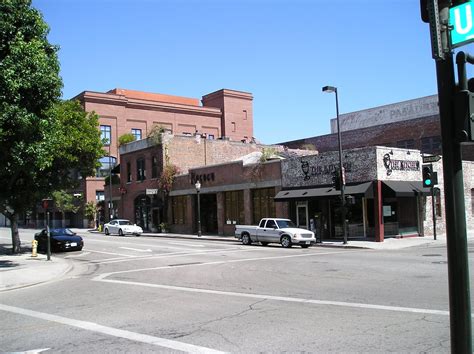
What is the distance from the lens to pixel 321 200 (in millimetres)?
32125

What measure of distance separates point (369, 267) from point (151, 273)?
7274mm

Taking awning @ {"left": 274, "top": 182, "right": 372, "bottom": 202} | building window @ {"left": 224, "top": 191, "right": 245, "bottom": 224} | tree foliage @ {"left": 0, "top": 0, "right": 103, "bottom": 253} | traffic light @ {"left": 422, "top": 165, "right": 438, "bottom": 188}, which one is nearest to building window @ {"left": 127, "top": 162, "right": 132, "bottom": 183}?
building window @ {"left": 224, "top": 191, "right": 245, "bottom": 224}

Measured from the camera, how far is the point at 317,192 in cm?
3119

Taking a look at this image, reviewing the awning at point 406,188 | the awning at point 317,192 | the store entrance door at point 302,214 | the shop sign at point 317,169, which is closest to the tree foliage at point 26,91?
the awning at point 317,192

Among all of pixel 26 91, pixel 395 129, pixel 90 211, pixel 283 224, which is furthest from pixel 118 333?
pixel 90 211

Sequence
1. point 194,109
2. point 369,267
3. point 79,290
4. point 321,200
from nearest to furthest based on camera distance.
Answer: point 79,290
point 369,267
point 321,200
point 194,109

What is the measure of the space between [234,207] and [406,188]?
14747 mm

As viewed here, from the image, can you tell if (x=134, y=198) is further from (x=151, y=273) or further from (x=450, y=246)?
(x=450, y=246)

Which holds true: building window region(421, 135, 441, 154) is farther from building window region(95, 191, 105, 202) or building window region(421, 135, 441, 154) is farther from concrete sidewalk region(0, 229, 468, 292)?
building window region(95, 191, 105, 202)

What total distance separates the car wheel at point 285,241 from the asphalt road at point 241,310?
360 inches

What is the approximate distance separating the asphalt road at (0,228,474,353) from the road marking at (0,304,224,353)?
0.02 m

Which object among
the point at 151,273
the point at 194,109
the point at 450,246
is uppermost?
the point at 194,109

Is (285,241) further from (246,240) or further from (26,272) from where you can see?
(26,272)

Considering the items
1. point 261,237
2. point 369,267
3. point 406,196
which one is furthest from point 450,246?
point 406,196
